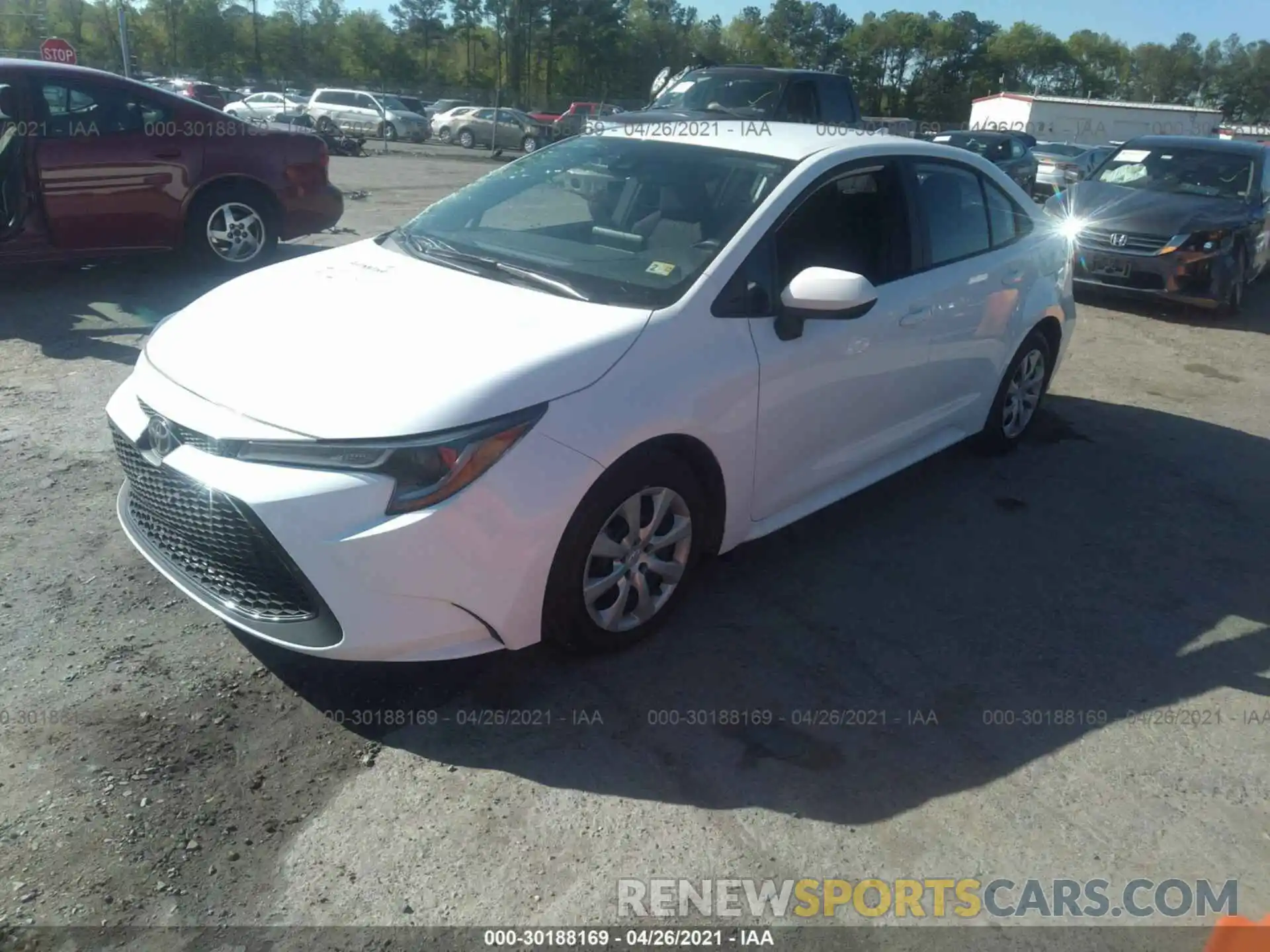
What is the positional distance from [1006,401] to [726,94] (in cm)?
769

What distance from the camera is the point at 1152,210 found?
9836mm

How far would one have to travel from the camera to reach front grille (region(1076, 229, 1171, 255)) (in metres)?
9.51

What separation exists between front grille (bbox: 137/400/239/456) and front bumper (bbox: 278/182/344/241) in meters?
5.74

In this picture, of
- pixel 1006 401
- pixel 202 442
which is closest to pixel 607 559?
pixel 202 442

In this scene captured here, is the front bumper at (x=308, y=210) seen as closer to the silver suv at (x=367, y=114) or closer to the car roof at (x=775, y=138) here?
the car roof at (x=775, y=138)

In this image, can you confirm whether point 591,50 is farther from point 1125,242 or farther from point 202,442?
point 202,442

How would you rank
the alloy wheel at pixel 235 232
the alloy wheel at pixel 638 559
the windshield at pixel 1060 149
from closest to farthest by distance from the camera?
the alloy wheel at pixel 638 559 < the alloy wheel at pixel 235 232 < the windshield at pixel 1060 149

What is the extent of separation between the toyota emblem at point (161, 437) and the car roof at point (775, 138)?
7.72 feet

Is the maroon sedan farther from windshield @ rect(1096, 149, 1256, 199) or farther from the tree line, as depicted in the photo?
the tree line

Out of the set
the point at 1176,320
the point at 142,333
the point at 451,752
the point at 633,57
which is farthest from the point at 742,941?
the point at 633,57

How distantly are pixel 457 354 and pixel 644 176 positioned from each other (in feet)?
4.77

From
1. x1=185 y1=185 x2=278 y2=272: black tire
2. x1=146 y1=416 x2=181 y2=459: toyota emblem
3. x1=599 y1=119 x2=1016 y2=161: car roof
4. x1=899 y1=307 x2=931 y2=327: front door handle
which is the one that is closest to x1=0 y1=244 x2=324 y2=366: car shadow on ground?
x1=185 y1=185 x2=278 y2=272: black tire

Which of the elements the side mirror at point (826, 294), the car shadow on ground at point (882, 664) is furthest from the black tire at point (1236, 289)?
the side mirror at point (826, 294)

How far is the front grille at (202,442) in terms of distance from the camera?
9.35ft
